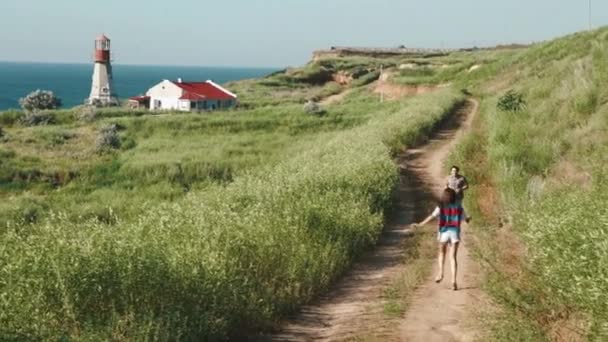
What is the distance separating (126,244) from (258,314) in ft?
6.43

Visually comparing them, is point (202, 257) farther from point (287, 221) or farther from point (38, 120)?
point (38, 120)

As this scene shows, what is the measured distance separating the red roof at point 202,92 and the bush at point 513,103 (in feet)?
129

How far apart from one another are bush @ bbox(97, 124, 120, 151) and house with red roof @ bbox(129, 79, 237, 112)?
59.1 feet

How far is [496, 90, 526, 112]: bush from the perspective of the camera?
26.5 meters

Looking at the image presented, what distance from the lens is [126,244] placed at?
24.1 feet

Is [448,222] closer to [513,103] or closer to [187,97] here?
[513,103]

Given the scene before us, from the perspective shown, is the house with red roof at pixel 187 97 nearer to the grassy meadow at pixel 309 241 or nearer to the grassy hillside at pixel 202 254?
the grassy meadow at pixel 309 241

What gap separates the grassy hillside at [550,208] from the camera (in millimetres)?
6438

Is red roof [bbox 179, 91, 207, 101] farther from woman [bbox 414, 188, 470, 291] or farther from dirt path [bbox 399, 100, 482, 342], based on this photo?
woman [bbox 414, 188, 470, 291]

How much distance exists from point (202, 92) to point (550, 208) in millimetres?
59359

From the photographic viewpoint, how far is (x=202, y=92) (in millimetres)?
66625

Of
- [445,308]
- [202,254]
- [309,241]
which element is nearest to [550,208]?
[445,308]

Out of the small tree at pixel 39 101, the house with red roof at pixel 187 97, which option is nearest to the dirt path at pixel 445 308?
the house with red roof at pixel 187 97

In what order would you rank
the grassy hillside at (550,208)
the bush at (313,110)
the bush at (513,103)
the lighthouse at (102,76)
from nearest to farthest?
the grassy hillside at (550,208)
the bush at (513,103)
the bush at (313,110)
the lighthouse at (102,76)
